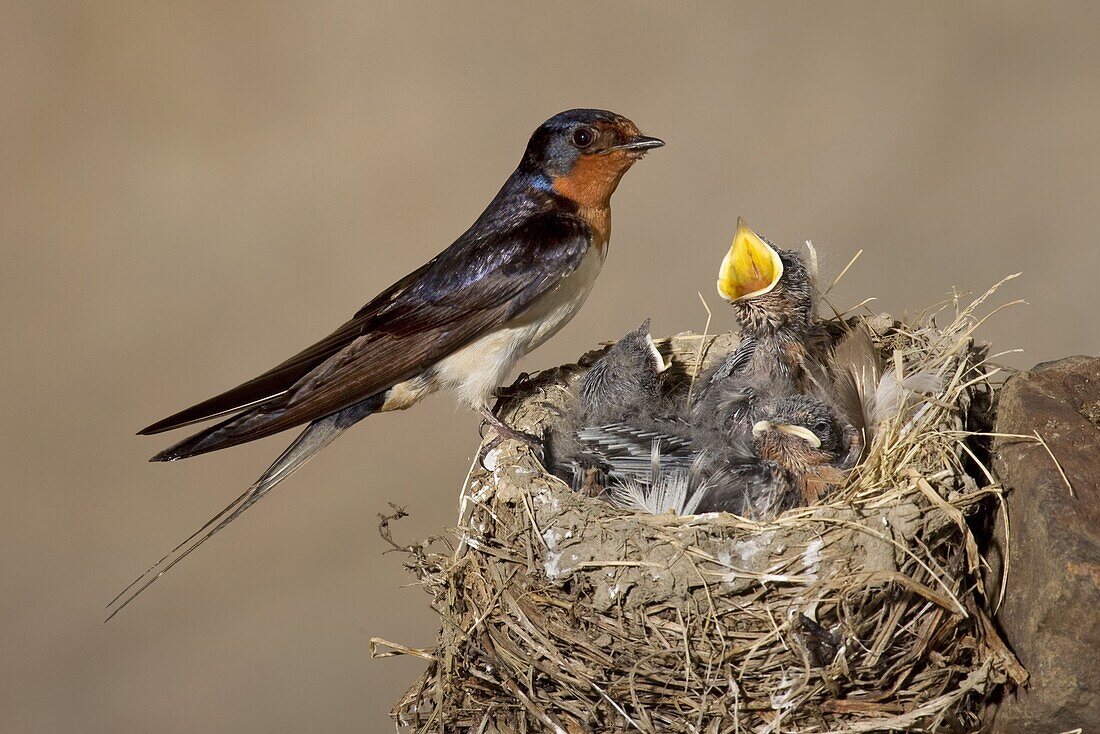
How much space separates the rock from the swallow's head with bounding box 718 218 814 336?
0.47 m

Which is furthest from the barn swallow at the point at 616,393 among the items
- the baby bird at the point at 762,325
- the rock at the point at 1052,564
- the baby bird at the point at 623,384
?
the rock at the point at 1052,564

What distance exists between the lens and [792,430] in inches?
75.7

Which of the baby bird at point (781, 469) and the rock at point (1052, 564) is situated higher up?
the baby bird at point (781, 469)

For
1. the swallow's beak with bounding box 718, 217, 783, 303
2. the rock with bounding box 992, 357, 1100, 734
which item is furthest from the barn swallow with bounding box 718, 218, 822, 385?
the rock with bounding box 992, 357, 1100, 734

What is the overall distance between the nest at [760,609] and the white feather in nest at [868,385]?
0.45ft

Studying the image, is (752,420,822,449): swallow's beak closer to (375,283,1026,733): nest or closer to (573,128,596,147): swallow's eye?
(375,283,1026,733): nest

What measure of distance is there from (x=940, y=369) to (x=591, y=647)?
814mm

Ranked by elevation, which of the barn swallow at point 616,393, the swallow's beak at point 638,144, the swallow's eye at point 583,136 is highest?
the swallow's eye at point 583,136

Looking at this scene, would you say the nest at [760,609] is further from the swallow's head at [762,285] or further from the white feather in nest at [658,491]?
the swallow's head at [762,285]

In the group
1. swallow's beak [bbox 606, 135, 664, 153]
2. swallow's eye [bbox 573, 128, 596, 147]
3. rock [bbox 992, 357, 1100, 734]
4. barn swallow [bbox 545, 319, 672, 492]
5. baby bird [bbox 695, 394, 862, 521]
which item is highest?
swallow's eye [bbox 573, 128, 596, 147]

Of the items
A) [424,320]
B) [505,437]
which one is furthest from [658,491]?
[424,320]

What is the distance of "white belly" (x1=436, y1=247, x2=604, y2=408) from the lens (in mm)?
2232

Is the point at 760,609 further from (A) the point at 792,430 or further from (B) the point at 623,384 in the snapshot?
(B) the point at 623,384

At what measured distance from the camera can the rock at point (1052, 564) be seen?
5.26 feet
